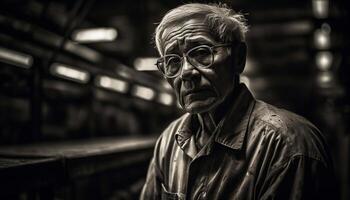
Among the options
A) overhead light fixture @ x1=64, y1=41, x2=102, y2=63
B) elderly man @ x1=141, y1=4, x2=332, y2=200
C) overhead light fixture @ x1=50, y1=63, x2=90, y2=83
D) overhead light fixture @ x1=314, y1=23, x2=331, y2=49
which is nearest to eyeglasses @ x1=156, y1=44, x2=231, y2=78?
elderly man @ x1=141, y1=4, x2=332, y2=200

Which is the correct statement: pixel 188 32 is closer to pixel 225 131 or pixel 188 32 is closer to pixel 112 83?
pixel 225 131

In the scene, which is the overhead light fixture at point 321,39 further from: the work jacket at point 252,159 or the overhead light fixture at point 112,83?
the work jacket at point 252,159

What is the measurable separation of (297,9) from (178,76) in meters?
5.27

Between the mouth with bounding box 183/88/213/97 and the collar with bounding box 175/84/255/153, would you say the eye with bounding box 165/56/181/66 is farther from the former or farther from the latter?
the collar with bounding box 175/84/255/153

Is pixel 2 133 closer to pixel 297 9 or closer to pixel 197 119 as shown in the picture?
pixel 197 119

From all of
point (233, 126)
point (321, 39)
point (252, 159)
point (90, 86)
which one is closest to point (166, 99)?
point (90, 86)

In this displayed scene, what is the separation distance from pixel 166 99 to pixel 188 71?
5.15 meters

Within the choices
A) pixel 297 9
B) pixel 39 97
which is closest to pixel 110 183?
pixel 39 97

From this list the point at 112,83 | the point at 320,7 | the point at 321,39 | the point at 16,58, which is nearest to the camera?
the point at 16,58

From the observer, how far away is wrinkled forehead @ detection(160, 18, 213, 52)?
6.74ft

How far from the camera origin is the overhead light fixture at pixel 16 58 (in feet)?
10.3

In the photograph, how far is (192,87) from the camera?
2.06 meters

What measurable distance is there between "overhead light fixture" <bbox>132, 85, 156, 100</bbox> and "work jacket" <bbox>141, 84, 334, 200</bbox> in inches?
135

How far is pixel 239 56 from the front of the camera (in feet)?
7.28
